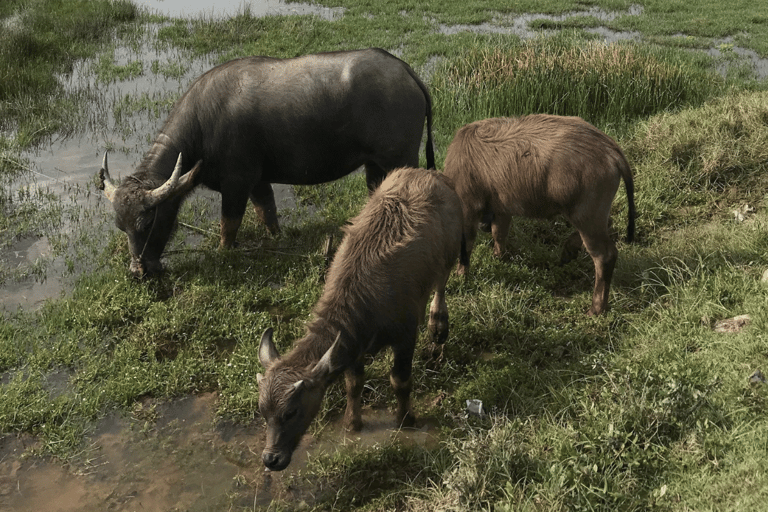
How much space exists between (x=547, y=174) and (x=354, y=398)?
248cm

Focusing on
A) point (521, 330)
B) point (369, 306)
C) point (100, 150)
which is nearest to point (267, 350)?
point (369, 306)

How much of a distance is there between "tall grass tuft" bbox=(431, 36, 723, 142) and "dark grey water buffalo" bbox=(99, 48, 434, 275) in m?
2.82

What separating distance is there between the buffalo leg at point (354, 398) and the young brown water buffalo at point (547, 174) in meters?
2.05

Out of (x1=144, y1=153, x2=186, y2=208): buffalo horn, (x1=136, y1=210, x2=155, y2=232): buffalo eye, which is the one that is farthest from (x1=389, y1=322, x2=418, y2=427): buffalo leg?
(x1=136, y1=210, x2=155, y2=232): buffalo eye

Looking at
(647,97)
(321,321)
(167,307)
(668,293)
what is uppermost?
→ (647,97)

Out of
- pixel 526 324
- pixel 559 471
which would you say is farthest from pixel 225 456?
pixel 526 324

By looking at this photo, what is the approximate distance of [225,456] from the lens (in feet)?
15.2

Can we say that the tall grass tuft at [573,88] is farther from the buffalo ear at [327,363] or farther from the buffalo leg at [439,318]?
the buffalo ear at [327,363]

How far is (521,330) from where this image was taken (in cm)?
555

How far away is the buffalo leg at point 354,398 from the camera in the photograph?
14.9 feet

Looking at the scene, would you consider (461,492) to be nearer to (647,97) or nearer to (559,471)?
(559,471)

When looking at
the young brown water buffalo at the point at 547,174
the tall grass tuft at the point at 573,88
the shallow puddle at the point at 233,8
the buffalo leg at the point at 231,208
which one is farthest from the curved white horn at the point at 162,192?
the shallow puddle at the point at 233,8

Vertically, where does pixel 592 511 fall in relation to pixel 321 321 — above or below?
below

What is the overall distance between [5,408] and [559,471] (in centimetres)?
412
